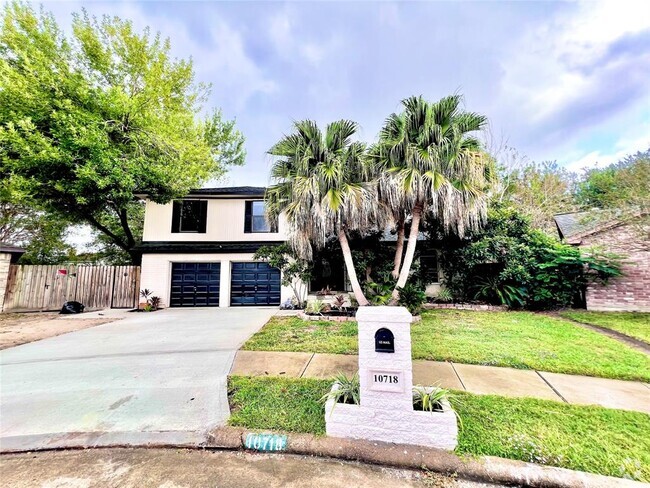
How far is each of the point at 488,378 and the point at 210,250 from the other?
11246 mm

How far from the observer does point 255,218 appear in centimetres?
1295

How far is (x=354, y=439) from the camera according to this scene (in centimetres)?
268

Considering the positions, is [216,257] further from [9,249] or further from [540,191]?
[540,191]

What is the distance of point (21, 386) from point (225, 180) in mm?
16573

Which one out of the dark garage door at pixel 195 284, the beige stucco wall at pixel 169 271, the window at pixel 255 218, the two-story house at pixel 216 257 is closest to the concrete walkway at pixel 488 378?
the two-story house at pixel 216 257

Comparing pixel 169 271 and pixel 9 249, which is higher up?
pixel 9 249

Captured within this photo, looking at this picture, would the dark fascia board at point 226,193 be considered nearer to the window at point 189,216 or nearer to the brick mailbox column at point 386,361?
the window at point 189,216

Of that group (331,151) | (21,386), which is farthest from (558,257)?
(21,386)

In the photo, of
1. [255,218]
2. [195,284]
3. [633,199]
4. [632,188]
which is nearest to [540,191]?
[632,188]

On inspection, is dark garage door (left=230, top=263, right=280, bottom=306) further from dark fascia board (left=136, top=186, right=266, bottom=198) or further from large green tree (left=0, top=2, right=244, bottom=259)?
large green tree (left=0, top=2, right=244, bottom=259)

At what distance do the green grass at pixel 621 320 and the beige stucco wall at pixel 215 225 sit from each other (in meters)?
11.2

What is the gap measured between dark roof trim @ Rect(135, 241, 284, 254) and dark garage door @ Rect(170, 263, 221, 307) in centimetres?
68

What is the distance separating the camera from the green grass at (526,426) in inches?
92.4

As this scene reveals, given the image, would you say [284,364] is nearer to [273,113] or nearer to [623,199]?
[623,199]
